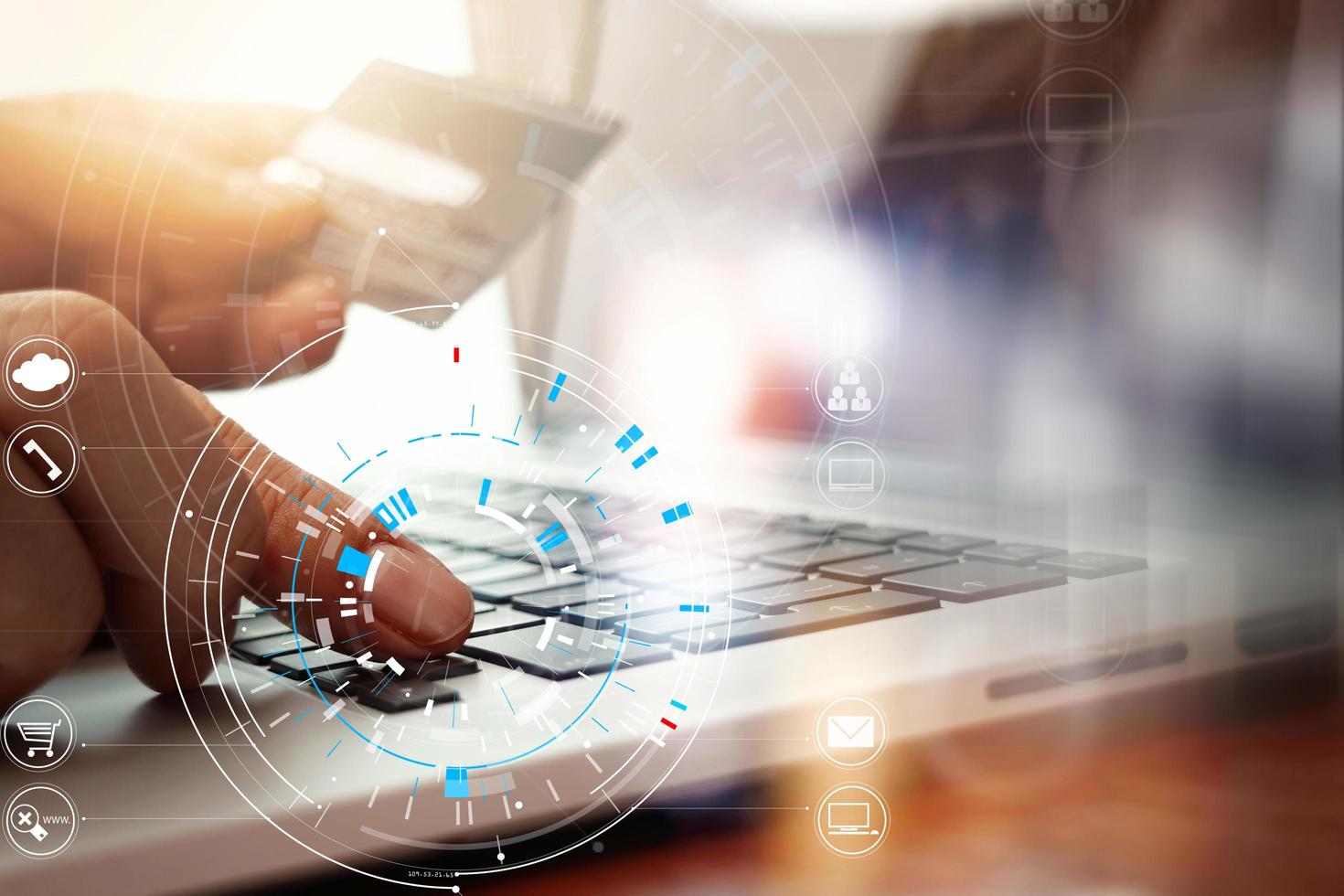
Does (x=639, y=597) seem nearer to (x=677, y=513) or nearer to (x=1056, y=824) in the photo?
(x=677, y=513)

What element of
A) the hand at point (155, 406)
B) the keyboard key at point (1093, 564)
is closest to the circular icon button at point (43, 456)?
the hand at point (155, 406)

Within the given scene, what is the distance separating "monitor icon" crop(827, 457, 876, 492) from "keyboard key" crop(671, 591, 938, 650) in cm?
4

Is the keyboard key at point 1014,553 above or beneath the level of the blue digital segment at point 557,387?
beneath

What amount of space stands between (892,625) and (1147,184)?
168mm

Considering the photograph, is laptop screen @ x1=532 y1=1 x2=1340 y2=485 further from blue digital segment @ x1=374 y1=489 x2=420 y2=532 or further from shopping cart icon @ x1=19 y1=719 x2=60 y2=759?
shopping cart icon @ x1=19 y1=719 x2=60 y2=759

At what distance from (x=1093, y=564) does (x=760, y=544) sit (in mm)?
111

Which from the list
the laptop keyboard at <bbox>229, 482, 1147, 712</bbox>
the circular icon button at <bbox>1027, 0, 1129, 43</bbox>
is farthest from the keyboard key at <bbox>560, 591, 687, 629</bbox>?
the circular icon button at <bbox>1027, 0, 1129, 43</bbox>

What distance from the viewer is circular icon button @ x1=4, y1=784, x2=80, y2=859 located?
32 centimetres

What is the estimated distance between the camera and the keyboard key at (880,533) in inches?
15.1

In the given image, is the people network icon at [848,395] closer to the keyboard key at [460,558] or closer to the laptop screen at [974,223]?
the laptop screen at [974,223]

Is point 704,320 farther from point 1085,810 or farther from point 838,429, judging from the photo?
point 1085,810

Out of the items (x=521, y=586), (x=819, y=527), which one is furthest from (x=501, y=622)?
(x=819, y=527)

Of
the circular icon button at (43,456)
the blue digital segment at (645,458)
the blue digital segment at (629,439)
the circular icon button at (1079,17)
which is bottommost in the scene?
the circular icon button at (43,456)

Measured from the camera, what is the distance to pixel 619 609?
340mm
